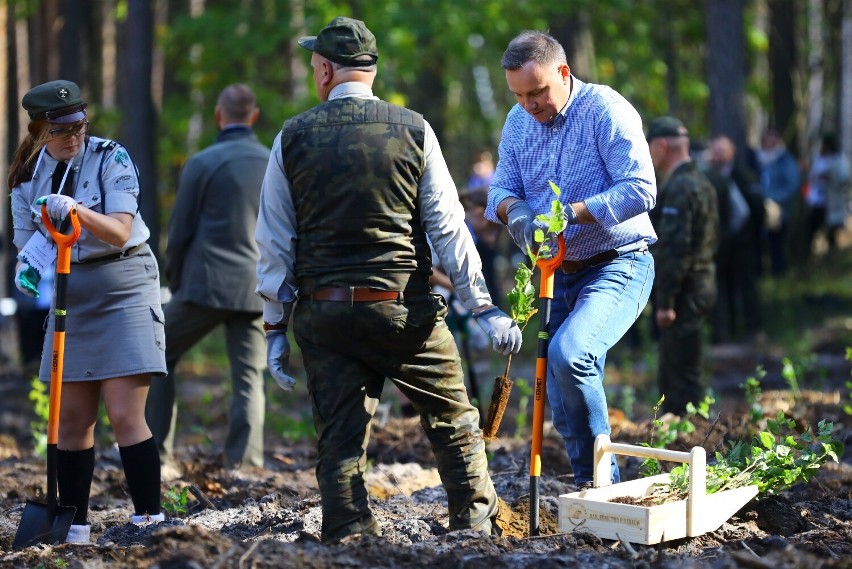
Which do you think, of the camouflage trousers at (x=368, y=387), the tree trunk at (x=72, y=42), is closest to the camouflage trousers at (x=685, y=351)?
the camouflage trousers at (x=368, y=387)

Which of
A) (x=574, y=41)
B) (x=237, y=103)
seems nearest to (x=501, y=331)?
(x=237, y=103)

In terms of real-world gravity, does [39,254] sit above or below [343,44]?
below

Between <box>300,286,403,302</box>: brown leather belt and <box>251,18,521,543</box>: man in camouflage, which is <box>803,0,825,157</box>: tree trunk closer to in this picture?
<box>251,18,521,543</box>: man in camouflage

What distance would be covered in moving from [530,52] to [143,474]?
2.63 meters

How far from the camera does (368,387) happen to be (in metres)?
5.05

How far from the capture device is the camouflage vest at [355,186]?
4.80 m

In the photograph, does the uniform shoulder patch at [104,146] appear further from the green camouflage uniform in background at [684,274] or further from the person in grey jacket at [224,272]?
the green camouflage uniform in background at [684,274]

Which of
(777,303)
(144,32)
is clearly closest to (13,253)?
(144,32)

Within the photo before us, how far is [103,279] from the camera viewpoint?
18.7 feet

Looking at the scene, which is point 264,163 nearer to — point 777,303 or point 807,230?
point 777,303

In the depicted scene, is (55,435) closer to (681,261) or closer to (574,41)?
(681,261)

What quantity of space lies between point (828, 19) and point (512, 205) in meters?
15.1

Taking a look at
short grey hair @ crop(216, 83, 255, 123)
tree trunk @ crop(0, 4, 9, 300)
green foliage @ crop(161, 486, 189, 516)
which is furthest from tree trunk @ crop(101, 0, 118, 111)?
green foliage @ crop(161, 486, 189, 516)

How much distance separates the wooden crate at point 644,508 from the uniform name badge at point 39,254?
2.52m
